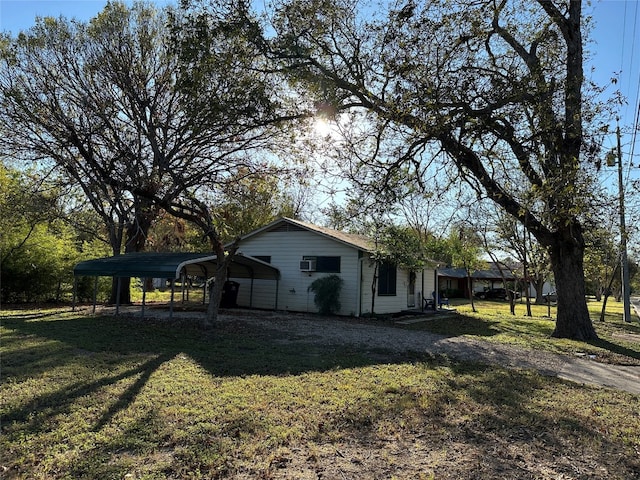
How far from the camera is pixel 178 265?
39.7ft

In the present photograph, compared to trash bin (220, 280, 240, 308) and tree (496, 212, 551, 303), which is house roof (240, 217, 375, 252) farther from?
tree (496, 212, 551, 303)

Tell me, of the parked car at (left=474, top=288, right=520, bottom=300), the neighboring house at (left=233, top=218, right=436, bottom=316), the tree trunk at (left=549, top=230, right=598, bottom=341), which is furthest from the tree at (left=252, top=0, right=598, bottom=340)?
the parked car at (left=474, top=288, right=520, bottom=300)

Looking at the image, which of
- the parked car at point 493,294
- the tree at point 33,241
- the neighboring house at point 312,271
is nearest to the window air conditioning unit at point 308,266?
the neighboring house at point 312,271

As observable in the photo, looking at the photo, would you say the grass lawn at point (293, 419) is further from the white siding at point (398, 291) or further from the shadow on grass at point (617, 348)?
the white siding at point (398, 291)

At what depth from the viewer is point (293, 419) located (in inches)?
175

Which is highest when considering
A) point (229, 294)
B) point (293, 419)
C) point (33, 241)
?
point (33, 241)

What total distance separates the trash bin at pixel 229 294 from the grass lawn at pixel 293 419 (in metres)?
9.86

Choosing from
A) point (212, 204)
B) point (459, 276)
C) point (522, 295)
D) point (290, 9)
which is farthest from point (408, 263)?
point (522, 295)

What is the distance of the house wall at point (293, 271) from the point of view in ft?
53.2

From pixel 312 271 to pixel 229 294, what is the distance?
11.9 ft

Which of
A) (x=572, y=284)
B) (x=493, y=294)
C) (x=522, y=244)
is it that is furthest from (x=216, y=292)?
(x=493, y=294)

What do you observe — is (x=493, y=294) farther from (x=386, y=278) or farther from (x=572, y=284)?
(x=572, y=284)

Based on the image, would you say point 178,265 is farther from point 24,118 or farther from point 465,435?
point 465,435

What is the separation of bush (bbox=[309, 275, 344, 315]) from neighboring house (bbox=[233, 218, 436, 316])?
0.31 m
